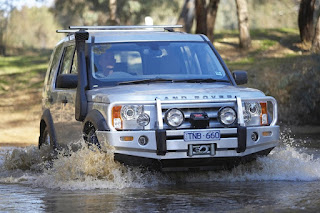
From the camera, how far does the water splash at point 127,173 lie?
7.95 m

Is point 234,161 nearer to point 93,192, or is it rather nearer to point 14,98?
point 93,192

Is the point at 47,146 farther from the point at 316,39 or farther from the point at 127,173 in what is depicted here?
the point at 316,39

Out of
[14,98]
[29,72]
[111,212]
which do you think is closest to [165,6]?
[29,72]

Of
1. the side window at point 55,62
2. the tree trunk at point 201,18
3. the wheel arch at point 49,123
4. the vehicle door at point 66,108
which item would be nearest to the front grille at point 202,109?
the vehicle door at point 66,108

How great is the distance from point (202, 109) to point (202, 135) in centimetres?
32

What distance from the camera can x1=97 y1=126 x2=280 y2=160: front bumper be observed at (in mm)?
7602

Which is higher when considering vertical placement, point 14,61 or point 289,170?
point 289,170

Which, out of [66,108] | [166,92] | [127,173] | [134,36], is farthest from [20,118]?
[166,92]

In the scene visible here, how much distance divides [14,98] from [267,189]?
63.5 feet

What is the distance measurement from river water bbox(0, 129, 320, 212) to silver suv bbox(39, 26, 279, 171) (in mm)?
257

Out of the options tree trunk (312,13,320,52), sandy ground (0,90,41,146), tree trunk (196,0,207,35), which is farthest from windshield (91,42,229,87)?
tree trunk (196,0,207,35)

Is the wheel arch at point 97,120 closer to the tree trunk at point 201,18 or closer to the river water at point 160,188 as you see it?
the river water at point 160,188

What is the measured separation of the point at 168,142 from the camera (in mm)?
7609

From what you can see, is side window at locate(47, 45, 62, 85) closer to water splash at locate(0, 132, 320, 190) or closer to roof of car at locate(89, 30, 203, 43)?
roof of car at locate(89, 30, 203, 43)
